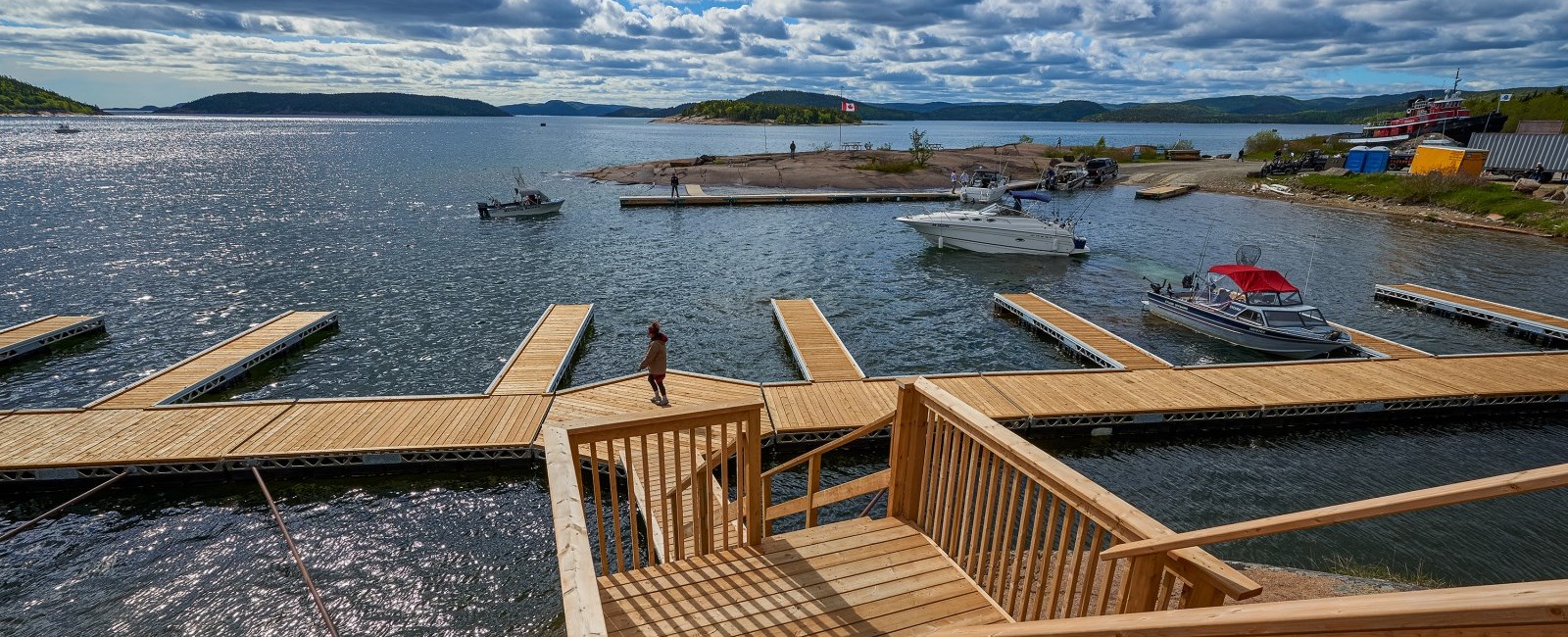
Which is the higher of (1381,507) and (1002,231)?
(1381,507)

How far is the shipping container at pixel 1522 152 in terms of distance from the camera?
46562mm

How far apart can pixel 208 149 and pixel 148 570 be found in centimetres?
13997

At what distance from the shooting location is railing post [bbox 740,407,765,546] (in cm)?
570

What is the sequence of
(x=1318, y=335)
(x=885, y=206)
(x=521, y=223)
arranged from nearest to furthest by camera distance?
(x=1318, y=335) < (x=521, y=223) < (x=885, y=206)

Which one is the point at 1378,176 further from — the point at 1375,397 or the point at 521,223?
the point at 521,223

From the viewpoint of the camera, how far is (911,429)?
19.8 feet

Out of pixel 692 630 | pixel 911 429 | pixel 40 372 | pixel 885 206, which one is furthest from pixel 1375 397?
pixel 885 206

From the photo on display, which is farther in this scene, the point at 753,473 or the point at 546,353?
the point at 546,353

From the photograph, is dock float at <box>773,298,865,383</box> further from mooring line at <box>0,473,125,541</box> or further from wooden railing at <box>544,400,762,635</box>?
mooring line at <box>0,473,125,541</box>

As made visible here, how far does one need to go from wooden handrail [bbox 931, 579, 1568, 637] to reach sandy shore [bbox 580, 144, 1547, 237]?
60638 millimetres

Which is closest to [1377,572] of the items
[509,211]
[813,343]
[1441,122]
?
[813,343]

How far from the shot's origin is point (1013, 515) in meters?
4.65

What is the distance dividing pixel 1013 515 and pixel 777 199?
50052mm

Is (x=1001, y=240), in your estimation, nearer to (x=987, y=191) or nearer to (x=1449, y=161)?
(x=987, y=191)
